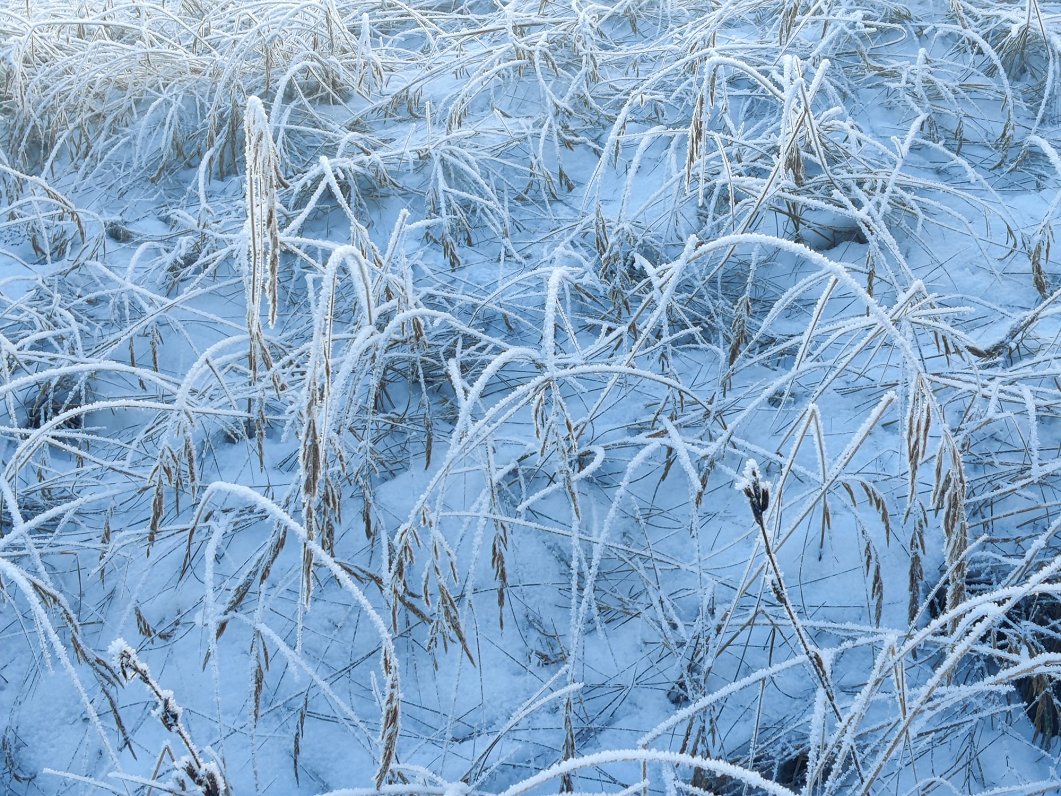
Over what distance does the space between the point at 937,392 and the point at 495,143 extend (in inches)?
55.4

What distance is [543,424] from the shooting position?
1587 millimetres

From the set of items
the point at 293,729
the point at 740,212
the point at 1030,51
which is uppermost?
the point at 1030,51

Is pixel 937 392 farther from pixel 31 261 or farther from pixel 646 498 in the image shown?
pixel 31 261

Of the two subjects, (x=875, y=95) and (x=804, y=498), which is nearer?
(x=804, y=498)

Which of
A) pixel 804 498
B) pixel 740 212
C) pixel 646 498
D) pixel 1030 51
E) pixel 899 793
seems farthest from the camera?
pixel 1030 51

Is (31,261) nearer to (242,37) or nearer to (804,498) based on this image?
(242,37)

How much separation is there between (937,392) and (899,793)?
71 cm

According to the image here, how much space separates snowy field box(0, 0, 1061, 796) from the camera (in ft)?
4.07

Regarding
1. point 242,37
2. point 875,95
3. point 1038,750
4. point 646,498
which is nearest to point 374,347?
point 646,498

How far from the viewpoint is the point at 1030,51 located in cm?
247

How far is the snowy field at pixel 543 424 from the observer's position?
124cm

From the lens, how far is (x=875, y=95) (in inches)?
96.1

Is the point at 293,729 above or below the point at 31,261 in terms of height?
below

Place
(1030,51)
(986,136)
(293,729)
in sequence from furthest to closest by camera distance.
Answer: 1. (1030,51)
2. (986,136)
3. (293,729)
